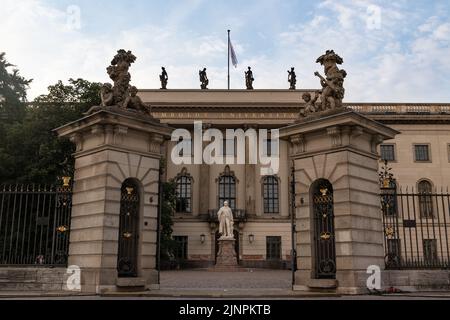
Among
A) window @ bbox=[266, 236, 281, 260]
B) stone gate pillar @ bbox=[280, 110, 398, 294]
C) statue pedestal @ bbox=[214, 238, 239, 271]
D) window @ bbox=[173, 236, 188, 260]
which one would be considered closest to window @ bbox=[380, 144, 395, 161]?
window @ bbox=[266, 236, 281, 260]

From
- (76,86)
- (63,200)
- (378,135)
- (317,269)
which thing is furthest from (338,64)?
(76,86)

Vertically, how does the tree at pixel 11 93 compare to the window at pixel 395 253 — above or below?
above

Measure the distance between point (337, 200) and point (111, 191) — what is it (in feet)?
19.0

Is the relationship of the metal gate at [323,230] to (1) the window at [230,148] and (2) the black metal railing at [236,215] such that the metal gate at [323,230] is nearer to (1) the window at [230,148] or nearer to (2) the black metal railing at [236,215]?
(2) the black metal railing at [236,215]

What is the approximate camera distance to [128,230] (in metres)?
13.8

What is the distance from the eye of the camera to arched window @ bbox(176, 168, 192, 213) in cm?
5128

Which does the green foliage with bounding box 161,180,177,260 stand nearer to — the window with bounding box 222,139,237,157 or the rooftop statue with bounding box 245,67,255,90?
the window with bounding box 222,139,237,157

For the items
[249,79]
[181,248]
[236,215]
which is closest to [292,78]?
[249,79]

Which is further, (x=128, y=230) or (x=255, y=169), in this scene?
(x=255, y=169)

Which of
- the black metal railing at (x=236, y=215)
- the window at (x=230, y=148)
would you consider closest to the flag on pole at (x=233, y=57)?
the window at (x=230, y=148)

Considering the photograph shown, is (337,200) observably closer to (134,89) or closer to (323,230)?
(323,230)

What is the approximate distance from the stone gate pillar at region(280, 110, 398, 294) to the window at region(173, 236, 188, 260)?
35431 millimetres

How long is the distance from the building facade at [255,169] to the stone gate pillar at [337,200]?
3600 centimetres

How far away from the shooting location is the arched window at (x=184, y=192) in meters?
51.3
